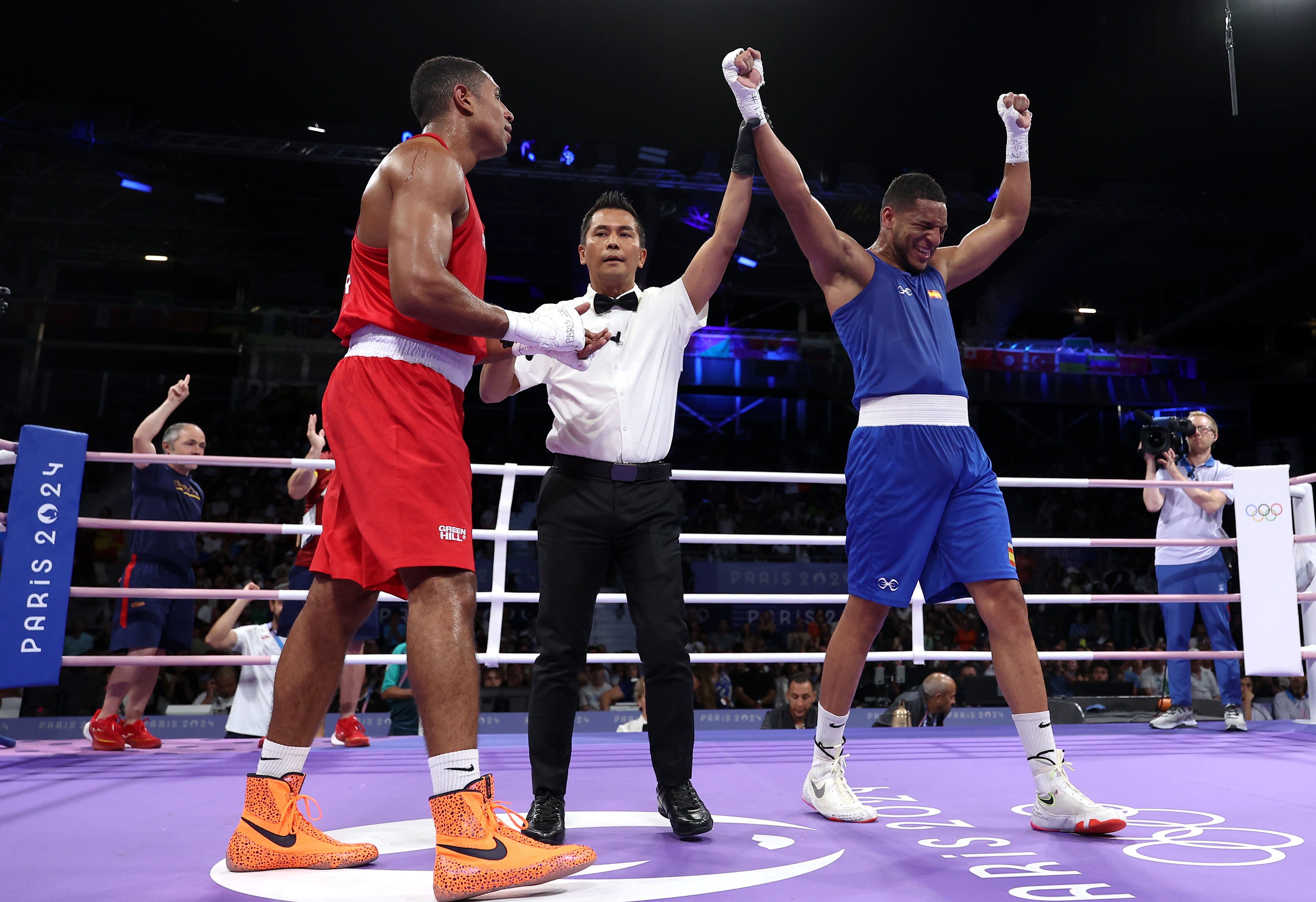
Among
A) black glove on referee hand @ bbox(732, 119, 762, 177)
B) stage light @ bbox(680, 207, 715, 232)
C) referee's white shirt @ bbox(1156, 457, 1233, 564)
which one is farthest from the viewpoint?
stage light @ bbox(680, 207, 715, 232)

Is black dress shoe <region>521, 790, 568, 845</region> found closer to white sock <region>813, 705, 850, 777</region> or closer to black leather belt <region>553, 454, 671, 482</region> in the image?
white sock <region>813, 705, 850, 777</region>

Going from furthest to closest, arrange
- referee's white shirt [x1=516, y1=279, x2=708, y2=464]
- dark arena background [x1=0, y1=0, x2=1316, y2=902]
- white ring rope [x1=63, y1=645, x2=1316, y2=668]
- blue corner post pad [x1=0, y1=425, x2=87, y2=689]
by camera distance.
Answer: white ring rope [x1=63, y1=645, x2=1316, y2=668] → blue corner post pad [x1=0, y1=425, x2=87, y2=689] → referee's white shirt [x1=516, y1=279, x2=708, y2=464] → dark arena background [x1=0, y1=0, x2=1316, y2=902]

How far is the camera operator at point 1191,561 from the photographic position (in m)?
3.60

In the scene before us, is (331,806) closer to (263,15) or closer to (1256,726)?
(1256,726)

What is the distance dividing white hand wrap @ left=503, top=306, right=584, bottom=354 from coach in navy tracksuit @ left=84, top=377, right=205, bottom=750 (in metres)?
2.10

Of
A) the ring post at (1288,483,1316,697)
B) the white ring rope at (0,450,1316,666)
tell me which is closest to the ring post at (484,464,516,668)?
the white ring rope at (0,450,1316,666)

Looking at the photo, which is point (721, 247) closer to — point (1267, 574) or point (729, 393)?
point (1267, 574)

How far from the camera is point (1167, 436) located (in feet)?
12.7

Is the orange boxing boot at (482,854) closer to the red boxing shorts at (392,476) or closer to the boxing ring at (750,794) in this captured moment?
the boxing ring at (750,794)

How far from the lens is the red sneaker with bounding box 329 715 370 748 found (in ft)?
10.0

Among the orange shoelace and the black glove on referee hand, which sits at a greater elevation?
the black glove on referee hand

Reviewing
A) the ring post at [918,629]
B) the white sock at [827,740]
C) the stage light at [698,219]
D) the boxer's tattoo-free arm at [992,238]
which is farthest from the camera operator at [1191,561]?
the stage light at [698,219]

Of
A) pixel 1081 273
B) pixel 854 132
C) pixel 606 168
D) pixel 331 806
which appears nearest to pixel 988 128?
pixel 854 132

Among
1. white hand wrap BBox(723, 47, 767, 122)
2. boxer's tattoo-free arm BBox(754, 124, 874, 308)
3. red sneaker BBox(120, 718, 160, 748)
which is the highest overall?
white hand wrap BBox(723, 47, 767, 122)
